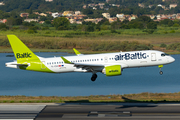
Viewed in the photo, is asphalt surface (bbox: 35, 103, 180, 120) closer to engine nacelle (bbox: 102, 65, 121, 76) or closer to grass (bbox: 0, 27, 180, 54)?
engine nacelle (bbox: 102, 65, 121, 76)

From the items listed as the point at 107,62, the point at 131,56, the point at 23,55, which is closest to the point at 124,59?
the point at 131,56

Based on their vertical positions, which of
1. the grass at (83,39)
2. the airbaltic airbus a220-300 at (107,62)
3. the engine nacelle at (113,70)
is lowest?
the engine nacelle at (113,70)

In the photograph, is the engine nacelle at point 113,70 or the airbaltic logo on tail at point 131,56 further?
the airbaltic logo on tail at point 131,56

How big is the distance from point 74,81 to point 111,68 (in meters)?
36.3

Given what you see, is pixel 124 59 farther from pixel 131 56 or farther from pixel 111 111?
pixel 111 111

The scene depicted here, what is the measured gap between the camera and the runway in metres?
42.9

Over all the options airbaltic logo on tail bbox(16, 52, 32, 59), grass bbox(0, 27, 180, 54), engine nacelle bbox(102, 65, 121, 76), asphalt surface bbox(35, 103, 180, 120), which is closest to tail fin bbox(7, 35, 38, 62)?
airbaltic logo on tail bbox(16, 52, 32, 59)

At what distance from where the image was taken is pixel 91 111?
1836 inches

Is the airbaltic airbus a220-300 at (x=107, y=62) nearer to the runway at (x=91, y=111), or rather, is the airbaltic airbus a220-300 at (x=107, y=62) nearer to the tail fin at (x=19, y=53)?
the tail fin at (x=19, y=53)

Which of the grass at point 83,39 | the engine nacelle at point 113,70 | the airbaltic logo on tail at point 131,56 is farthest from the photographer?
the grass at point 83,39

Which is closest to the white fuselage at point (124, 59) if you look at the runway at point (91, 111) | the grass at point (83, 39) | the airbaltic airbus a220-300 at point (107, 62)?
the airbaltic airbus a220-300 at point (107, 62)

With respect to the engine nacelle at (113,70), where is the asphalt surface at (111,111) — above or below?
below

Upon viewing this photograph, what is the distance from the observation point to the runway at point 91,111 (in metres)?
42.9

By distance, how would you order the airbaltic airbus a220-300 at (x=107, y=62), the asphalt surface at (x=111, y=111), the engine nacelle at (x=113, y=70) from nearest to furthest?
the asphalt surface at (x=111, y=111) → the engine nacelle at (x=113, y=70) → the airbaltic airbus a220-300 at (x=107, y=62)
